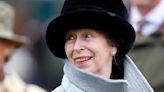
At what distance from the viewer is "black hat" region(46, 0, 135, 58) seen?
7859 millimetres

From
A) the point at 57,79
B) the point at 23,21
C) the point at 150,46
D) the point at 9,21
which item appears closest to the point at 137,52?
the point at 150,46

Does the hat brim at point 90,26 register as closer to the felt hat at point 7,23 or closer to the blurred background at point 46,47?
the blurred background at point 46,47

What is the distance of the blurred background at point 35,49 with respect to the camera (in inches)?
578

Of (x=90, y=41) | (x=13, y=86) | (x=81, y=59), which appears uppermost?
(x=90, y=41)

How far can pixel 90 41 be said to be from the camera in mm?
7883

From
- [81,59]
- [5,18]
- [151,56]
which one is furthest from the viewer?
[5,18]

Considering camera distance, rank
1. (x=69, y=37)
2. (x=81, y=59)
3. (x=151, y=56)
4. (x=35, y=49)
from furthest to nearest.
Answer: (x=35, y=49) → (x=151, y=56) → (x=69, y=37) → (x=81, y=59)

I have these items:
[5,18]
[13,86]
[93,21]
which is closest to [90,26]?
[93,21]

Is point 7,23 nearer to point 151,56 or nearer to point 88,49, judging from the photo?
point 151,56

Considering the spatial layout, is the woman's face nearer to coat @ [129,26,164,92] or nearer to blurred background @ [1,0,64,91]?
coat @ [129,26,164,92]

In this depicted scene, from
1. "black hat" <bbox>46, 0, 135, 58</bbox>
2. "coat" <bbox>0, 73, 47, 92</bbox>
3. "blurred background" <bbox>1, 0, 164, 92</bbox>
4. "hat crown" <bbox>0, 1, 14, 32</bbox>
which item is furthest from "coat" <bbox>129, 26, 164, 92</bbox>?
"black hat" <bbox>46, 0, 135, 58</bbox>

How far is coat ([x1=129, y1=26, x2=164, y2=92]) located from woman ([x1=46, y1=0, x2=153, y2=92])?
2649 millimetres

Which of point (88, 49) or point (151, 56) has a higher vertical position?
point (88, 49)

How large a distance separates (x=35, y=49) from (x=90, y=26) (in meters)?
7.91
